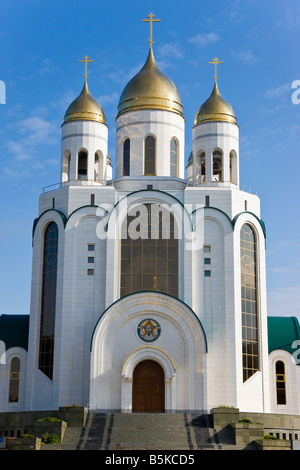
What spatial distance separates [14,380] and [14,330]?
2.54m

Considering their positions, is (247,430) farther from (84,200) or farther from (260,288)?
(84,200)

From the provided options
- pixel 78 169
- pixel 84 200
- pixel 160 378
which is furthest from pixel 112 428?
pixel 78 169

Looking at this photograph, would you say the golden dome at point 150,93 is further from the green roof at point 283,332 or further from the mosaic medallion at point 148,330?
the green roof at point 283,332

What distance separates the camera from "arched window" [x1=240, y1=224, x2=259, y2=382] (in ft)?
128

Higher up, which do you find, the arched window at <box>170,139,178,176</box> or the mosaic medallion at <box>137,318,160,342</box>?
the arched window at <box>170,139,178,176</box>

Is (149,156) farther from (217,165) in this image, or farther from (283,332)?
(283,332)

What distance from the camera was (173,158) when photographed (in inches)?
1679

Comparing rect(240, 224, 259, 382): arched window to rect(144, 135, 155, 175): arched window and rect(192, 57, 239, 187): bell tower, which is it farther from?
rect(144, 135, 155, 175): arched window

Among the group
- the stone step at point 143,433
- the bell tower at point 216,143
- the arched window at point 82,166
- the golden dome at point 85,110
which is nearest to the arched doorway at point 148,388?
the stone step at point 143,433

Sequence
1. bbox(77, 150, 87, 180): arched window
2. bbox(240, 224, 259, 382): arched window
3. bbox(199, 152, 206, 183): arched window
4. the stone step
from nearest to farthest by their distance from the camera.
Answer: the stone step < bbox(240, 224, 259, 382): arched window < bbox(199, 152, 206, 183): arched window < bbox(77, 150, 87, 180): arched window

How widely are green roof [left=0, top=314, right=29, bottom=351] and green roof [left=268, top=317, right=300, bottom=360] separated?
11912mm

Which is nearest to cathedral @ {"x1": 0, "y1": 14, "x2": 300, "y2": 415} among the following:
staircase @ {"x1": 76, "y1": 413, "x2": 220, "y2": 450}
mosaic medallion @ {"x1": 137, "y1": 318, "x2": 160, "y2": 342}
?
mosaic medallion @ {"x1": 137, "y1": 318, "x2": 160, "y2": 342}

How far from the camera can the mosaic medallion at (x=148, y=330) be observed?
38094 mm

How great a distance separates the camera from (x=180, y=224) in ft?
131
